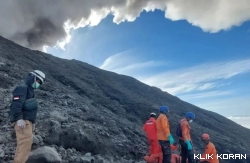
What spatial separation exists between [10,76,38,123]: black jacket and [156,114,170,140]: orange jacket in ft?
12.4

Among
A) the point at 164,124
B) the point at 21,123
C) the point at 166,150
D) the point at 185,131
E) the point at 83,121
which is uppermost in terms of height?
the point at 83,121

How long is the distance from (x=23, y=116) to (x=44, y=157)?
62.4 inches

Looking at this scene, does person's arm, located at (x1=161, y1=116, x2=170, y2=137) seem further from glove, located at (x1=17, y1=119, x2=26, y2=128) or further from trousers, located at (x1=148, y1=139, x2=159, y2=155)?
glove, located at (x1=17, y1=119, x2=26, y2=128)

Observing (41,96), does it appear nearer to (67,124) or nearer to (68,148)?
(67,124)

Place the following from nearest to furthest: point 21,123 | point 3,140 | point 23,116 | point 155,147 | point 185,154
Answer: point 21,123 → point 23,116 → point 3,140 → point 185,154 → point 155,147

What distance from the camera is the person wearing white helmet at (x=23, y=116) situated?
5238 millimetres

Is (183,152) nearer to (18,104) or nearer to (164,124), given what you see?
(164,124)

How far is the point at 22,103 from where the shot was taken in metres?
5.31

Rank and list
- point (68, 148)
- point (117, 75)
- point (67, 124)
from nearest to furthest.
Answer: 1. point (68, 148)
2. point (67, 124)
3. point (117, 75)

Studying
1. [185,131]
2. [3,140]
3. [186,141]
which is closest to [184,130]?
[185,131]

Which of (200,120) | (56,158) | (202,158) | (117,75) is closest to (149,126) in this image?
(202,158)

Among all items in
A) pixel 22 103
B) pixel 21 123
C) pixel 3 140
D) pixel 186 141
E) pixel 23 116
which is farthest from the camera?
pixel 186 141

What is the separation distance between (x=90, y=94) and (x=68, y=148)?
9921mm

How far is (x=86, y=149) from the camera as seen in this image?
8875 mm
